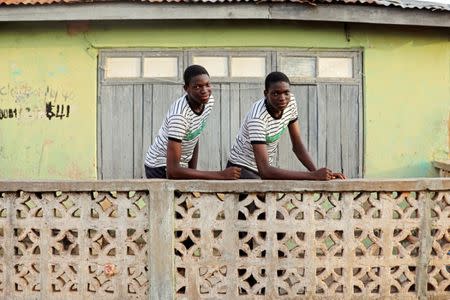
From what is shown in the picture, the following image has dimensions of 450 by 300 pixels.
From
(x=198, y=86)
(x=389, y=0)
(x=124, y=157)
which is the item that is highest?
(x=389, y=0)

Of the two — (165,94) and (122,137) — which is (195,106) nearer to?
(165,94)

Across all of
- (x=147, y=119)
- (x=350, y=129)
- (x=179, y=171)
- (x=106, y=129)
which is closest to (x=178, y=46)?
(x=147, y=119)

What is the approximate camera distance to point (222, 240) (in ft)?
14.5

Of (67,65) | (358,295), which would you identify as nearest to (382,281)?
(358,295)

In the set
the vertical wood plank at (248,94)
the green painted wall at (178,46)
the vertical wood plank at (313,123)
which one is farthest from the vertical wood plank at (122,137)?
the vertical wood plank at (313,123)

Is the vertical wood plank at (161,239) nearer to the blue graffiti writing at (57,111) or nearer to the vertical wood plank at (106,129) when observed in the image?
the vertical wood plank at (106,129)

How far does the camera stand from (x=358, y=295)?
446cm

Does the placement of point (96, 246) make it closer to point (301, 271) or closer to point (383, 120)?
point (301, 271)

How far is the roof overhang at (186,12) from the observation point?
268 inches

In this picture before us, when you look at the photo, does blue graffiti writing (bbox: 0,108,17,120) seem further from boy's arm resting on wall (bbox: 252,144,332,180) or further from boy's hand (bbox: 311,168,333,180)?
boy's hand (bbox: 311,168,333,180)

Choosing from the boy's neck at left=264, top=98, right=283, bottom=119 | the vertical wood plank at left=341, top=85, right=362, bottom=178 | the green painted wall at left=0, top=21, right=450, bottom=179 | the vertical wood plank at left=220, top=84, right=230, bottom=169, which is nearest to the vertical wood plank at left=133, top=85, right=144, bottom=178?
the green painted wall at left=0, top=21, right=450, bottom=179

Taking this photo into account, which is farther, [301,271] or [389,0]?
[389,0]

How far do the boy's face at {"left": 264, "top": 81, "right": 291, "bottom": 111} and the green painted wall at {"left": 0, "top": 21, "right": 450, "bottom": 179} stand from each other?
9.59 ft

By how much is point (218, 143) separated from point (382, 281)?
3.36m
